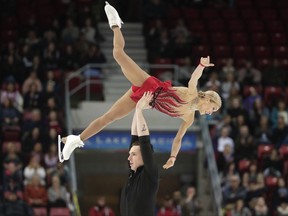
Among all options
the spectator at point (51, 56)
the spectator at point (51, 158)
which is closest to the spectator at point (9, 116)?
the spectator at point (51, 158)

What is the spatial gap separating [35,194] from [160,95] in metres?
6.46

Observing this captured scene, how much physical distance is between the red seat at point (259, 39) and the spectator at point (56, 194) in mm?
7682

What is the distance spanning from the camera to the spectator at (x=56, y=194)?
14.0 m

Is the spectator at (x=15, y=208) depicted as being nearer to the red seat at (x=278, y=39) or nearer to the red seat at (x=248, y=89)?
the red seat at (x=248, y=89)

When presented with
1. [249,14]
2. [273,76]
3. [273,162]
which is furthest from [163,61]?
[273,162]

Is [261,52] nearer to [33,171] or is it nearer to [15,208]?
[33,171]

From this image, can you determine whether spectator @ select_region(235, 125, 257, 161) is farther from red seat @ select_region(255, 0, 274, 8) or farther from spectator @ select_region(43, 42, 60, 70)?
red seat @ select_region(255, 0, 274, 8)

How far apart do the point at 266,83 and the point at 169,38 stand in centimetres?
270

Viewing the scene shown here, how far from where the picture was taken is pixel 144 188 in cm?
684

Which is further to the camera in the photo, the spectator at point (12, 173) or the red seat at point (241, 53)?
the red seat at point (241, 53)

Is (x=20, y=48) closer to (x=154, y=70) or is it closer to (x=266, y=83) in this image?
(x=154, y=70)

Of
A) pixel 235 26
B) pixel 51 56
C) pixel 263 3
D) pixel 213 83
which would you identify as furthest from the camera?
pixel 263 3

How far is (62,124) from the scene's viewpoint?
15.8 meters

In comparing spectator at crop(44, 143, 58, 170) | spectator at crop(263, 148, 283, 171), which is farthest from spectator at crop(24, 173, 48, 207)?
spectator at crop(263, 148, 283, 171)
